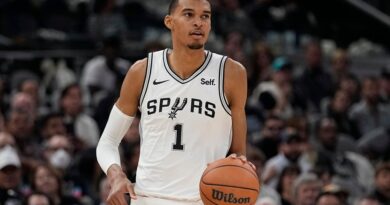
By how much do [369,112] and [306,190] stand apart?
376 cm

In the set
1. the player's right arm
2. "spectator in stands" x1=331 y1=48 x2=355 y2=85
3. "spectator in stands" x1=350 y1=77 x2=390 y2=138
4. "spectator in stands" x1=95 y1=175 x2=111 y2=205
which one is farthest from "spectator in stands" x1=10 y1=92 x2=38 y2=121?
the player's right arm

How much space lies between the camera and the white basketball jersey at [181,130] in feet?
23.2

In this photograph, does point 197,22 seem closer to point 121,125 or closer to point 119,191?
point 121,125

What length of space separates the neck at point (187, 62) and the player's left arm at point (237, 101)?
0.19m

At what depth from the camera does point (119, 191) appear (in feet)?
22.7

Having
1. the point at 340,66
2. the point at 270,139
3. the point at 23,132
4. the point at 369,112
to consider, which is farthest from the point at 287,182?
the point at 340,66

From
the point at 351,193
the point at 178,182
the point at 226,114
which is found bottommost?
A: the point at 351,193

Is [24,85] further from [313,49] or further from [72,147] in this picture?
[313,49]

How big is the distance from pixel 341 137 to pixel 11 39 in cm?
538

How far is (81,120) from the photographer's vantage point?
13.4m

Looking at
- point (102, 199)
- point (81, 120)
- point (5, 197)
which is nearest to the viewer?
point (5, 197)

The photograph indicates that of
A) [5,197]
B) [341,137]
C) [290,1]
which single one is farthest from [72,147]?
[290,1]

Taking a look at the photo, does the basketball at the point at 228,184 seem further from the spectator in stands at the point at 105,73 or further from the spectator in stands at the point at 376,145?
the spectator in stands at the point at 105,73

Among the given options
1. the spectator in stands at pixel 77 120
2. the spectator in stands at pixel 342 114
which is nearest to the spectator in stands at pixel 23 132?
the spectator in stands at pixel 77 120
